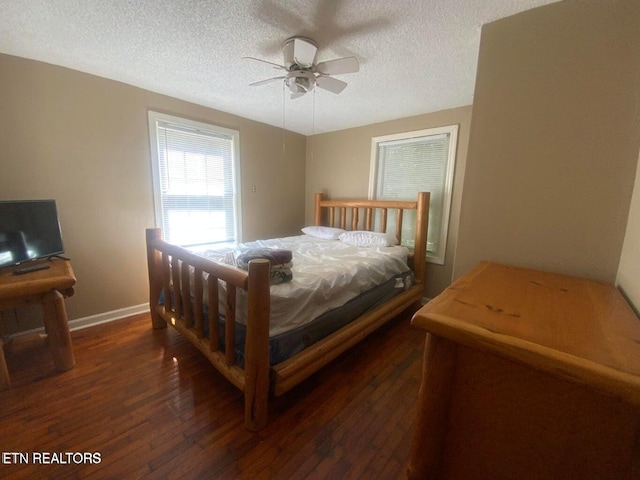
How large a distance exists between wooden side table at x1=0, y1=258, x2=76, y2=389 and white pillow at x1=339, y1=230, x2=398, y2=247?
2.38 metres

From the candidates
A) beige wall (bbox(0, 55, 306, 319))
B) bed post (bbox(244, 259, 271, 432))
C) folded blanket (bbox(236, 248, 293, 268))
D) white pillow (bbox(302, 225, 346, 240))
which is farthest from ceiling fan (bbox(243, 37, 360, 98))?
white pillow (bbox(302, 225, 346, 240))

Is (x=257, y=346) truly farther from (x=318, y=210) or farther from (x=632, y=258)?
(x=318, y=210)

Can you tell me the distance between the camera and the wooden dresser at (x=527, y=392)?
471mm

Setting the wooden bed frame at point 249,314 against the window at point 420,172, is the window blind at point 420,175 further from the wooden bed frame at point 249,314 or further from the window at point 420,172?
the wooden bed frame at point 249,314

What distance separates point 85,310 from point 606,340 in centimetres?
330

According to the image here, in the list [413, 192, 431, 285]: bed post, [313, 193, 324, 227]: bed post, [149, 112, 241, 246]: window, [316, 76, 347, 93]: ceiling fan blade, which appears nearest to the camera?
[316, 76, 347, 93]: ceiling fan blade

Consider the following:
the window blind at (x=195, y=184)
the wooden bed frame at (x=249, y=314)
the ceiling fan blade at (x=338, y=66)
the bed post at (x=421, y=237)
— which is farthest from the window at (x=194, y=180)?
the bed post at (x=421, y=237)

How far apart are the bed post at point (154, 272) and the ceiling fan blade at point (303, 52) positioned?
1760mm

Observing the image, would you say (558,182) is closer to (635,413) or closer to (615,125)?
(615,125)

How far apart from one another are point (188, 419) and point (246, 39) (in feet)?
7.57

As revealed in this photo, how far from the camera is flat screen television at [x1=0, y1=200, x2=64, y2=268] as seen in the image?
1664 millimetres

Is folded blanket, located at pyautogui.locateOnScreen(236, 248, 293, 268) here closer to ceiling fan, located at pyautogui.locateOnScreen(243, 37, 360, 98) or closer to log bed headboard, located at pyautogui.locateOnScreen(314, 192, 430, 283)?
ceiling fan, located at pyautogui.locateOnScreen(243, 37, 360, 98)

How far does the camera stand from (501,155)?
128 centimetres

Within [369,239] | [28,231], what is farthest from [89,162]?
[369,239]
